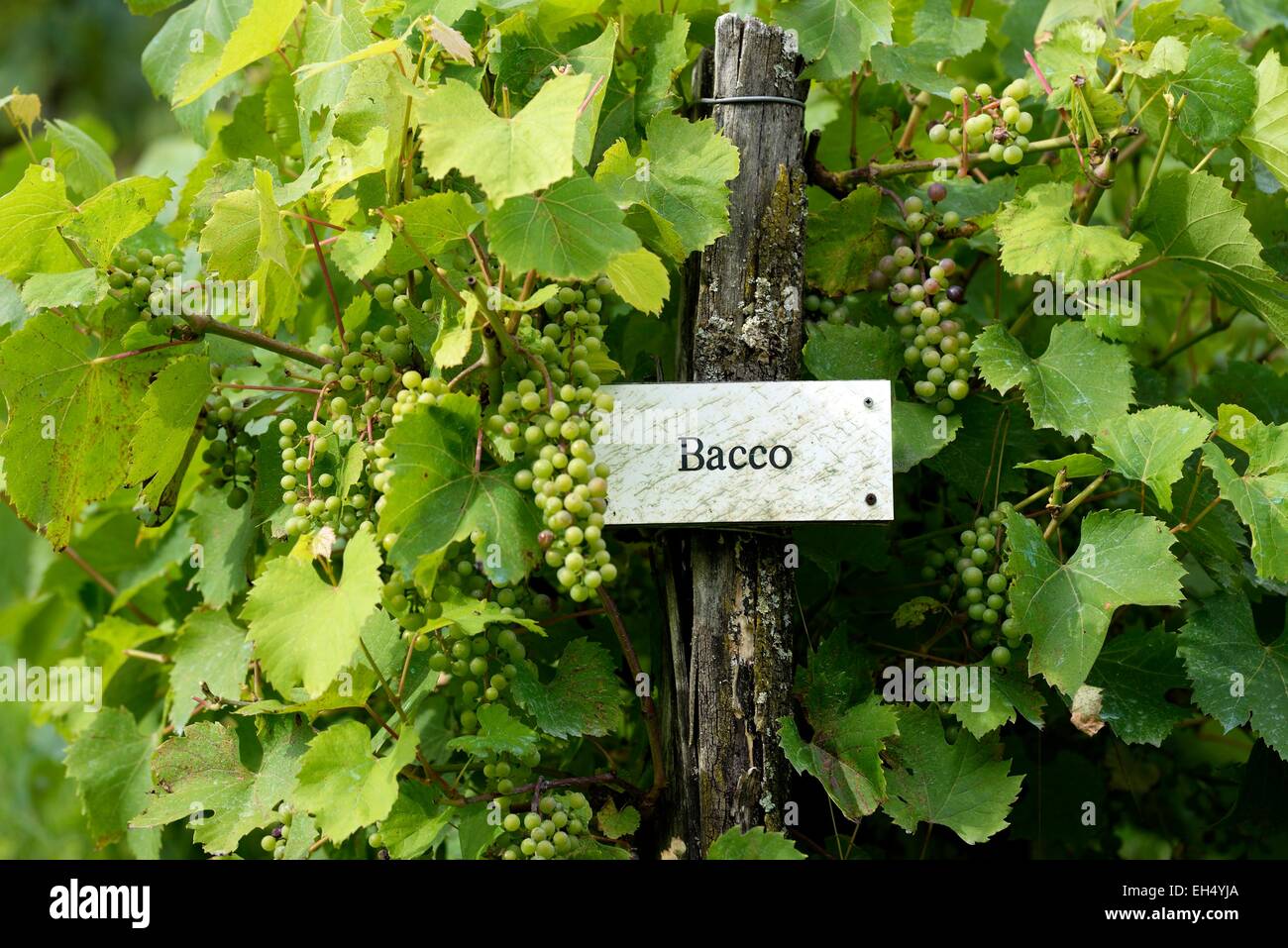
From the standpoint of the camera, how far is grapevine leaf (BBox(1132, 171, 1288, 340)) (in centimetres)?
129

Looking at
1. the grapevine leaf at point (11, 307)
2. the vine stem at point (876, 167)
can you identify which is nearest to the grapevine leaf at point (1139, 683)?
the vine stem at point (876, 167)

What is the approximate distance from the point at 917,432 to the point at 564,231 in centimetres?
49

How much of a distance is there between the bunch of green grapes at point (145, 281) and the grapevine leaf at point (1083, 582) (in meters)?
0.94

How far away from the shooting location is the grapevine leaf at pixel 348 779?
1046 mm

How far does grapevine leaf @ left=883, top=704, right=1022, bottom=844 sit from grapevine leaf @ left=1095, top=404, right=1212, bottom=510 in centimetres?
33

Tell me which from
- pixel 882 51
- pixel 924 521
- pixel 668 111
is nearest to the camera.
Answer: pixel 668 111

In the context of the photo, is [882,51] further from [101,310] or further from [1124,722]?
[101,310]

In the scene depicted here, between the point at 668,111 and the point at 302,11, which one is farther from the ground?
the point at 302,11

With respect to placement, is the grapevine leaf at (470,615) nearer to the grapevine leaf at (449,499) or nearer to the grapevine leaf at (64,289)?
the grapevine leaf at (449,499)

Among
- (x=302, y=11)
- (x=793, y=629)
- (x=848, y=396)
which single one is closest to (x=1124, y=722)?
(x=793, y=629)

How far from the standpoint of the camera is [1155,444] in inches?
46.3

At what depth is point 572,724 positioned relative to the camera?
1.19 m

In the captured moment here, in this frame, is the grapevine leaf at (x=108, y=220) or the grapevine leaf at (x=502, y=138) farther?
the grapevine leaf at (x=108, y=220)

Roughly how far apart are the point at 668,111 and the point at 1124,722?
2.73 feet
